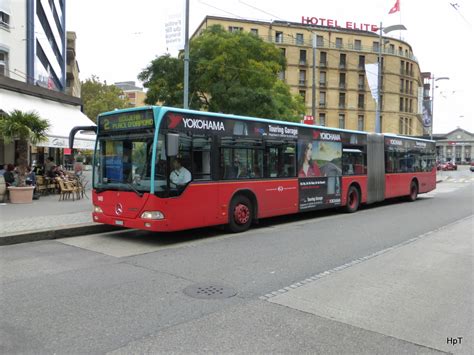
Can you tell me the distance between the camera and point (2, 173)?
54.3 feet

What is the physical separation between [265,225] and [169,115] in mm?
4586

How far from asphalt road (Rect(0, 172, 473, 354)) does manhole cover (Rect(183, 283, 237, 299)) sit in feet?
0.04

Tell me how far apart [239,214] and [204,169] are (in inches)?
63.7

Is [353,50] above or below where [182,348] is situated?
above

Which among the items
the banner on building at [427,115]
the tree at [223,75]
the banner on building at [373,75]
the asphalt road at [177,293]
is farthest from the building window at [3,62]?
the banner on building at [427,115]

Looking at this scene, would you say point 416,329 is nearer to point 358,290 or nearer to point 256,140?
point 358,290

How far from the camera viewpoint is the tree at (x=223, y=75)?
22641 millimetres

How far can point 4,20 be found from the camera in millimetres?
22250

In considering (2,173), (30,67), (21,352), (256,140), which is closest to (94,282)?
(21,352)

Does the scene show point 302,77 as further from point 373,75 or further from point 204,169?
point 204,169

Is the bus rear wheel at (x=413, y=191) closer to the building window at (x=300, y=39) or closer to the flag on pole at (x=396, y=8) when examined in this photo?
the flag on pole at (x=396, y=8)

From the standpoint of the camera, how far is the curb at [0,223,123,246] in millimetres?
8859

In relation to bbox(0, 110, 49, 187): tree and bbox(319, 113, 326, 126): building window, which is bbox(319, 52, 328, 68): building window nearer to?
bbox(319, 113, 326, 126): building window

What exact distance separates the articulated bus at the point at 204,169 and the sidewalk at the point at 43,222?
2.29 ft
